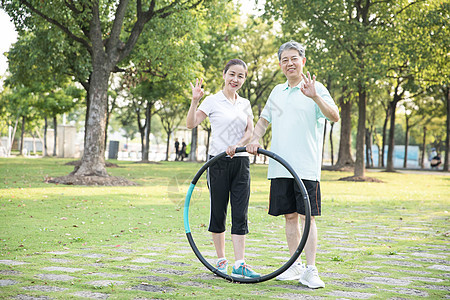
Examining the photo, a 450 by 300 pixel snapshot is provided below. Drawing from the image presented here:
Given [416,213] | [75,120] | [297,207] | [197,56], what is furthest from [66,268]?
[75,120]

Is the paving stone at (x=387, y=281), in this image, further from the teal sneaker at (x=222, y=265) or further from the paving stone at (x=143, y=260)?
the paving stone at (x=143, y=260)

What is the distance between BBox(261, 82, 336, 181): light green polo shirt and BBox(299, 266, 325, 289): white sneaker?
811 mm

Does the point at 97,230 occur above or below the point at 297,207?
below

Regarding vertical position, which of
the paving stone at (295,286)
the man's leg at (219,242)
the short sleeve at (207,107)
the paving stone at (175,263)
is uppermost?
the short sleeve at (207,107)

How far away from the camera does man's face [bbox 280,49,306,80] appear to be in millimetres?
4707

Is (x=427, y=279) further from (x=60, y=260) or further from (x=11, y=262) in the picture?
(x=11, y=262)

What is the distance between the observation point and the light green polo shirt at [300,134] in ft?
15.2

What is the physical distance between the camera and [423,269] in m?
5.30

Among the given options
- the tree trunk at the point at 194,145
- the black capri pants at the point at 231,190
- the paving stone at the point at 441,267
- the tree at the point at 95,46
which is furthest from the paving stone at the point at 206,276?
the tree trunk at the point at 194,145

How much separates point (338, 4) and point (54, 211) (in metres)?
17.6

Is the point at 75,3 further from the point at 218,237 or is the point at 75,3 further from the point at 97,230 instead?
the point at 218,237

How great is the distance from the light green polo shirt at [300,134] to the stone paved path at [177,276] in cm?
103

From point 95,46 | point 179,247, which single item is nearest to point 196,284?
point 179,247

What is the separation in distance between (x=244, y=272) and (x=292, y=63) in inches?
77.6
